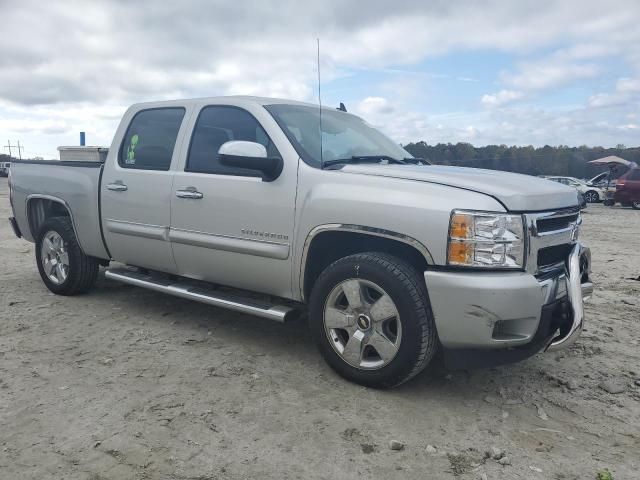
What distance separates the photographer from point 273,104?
13.7 feet

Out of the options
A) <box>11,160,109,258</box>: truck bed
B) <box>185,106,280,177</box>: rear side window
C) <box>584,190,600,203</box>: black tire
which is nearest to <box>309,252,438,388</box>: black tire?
<box>185,106,280,177</box>: rear side window

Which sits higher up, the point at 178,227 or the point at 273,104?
the point at 273,104

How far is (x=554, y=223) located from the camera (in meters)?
3.33

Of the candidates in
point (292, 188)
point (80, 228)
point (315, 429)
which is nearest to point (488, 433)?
point (315, 429)

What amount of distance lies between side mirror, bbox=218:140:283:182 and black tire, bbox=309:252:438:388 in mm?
782

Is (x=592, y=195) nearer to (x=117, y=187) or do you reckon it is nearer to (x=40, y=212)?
(x=40, y=212)

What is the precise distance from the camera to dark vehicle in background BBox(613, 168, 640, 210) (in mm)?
20438

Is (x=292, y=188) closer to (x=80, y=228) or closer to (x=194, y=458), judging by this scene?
(x=194, y=458)

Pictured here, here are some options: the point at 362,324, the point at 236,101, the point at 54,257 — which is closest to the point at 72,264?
the point at 54,257

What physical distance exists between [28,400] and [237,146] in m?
1.89

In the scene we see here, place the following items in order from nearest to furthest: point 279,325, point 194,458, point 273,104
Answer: point 194,458
point 273,104
point 279,325

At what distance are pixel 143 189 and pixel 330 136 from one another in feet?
5.12

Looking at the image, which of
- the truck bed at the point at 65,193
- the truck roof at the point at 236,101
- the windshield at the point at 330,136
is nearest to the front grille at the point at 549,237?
the windshield at the point at 330,136

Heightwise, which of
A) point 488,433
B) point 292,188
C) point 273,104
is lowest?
point 488,433
